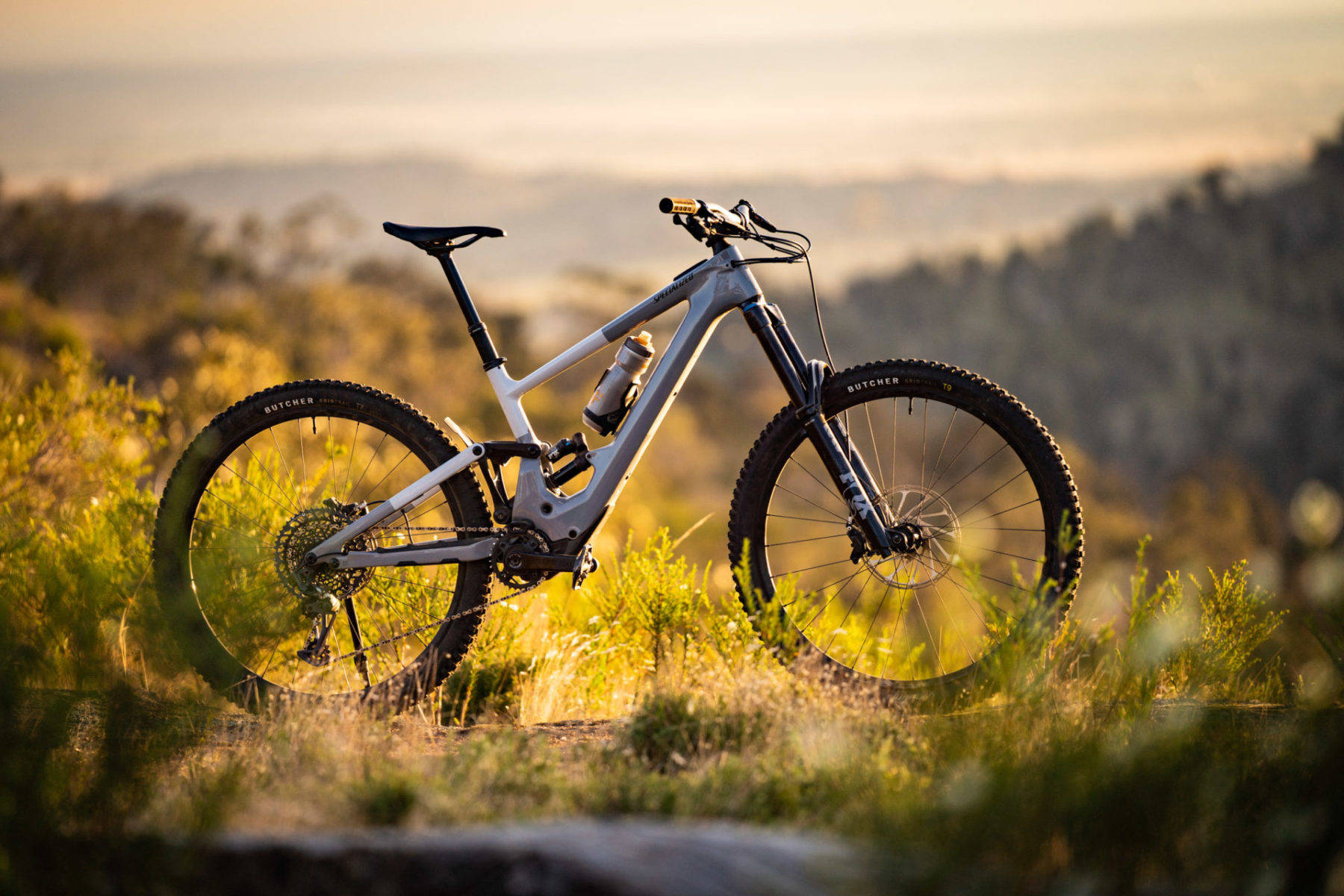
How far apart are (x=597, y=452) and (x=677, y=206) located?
3.27ft

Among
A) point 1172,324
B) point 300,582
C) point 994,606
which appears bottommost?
point 994,606

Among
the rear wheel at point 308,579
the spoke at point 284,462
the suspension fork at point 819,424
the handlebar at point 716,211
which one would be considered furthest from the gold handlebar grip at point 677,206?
the spoke at point 284,462

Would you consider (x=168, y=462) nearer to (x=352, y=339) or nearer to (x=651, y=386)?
(x=651, y=386)

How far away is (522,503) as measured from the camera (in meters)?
3.99

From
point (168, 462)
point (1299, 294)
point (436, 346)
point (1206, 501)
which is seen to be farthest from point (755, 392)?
point (1299, 294)

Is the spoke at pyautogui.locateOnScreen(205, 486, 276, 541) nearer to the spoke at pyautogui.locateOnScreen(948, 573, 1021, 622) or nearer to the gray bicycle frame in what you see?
the gray bicycle frame

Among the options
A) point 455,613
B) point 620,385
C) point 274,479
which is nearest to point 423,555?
point 455,613

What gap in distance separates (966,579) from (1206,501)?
187ft

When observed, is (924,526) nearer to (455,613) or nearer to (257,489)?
(455,613)

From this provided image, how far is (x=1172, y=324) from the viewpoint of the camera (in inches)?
3661

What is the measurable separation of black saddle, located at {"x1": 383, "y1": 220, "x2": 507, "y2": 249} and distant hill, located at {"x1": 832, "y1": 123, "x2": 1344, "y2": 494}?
71.5 m

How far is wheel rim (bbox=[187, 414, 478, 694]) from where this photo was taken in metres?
4.09

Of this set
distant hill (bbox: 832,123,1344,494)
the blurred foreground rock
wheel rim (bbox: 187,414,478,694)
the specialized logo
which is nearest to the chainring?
wheel rim (bbox: 187,414,478,694)

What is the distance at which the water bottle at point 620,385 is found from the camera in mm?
3973
